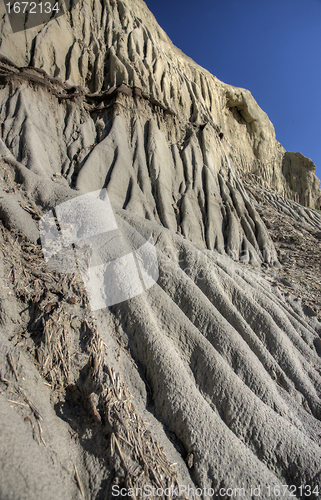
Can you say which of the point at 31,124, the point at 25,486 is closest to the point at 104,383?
the point at 25,486

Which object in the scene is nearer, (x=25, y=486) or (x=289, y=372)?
(x=25, y=486)

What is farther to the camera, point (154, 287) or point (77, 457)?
point (154, 287)

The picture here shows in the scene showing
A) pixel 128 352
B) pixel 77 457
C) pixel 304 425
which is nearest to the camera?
pixel 77 457

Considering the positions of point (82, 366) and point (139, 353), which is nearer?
point (82, 366)

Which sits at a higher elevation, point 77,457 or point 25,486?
point 25,486

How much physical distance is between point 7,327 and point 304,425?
15.6 feet

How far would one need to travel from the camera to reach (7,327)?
10.6ft

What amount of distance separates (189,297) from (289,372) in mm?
2381

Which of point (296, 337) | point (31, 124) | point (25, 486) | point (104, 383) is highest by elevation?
point (31, 124)

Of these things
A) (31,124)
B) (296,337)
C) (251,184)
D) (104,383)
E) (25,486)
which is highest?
(251,184)

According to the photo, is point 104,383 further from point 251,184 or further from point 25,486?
point 251,184

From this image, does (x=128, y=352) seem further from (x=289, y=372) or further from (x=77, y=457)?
(x=289, y=372)

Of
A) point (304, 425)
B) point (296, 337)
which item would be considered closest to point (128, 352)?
point (304, 425)

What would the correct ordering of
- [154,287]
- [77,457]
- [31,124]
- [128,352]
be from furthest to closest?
1. [31,124]
2. [154,287]
3. [128,352]
4. [77,457]
